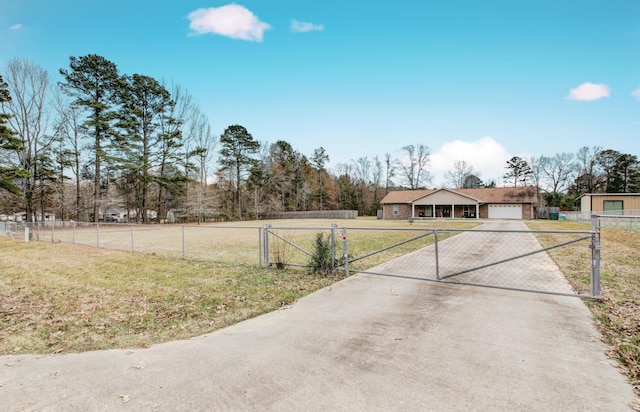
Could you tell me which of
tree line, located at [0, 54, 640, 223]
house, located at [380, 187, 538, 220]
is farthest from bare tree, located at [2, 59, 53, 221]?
house, located at [380, 187, 538, 220]

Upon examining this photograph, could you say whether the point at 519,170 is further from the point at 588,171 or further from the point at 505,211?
the point at 505,211

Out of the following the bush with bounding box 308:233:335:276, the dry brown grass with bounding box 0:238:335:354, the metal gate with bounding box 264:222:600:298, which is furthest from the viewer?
the bush with bounding box 308:233:335:276

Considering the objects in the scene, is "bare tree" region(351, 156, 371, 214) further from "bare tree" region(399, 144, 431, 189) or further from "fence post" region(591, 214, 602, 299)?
"fence post" region(591, 214, 602, 299)

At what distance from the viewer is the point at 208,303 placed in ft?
18.3

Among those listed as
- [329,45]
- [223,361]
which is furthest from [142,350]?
[329,45]

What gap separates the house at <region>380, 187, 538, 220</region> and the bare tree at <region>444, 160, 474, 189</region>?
21993 millimetres

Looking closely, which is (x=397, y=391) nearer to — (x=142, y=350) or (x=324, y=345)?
(x=324, y=345)

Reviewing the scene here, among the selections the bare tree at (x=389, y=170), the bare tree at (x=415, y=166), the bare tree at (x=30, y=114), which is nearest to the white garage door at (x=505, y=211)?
the bare tree at (x=415, y=166)

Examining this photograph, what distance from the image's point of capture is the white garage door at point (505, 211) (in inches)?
1531

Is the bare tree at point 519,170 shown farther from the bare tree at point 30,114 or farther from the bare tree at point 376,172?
the bare tree at point 30,114

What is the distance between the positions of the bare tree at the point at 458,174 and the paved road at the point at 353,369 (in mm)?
64650

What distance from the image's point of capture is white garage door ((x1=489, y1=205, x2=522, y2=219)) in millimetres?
38875

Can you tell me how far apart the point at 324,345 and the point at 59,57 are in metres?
41.4

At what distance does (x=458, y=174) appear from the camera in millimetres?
64250
